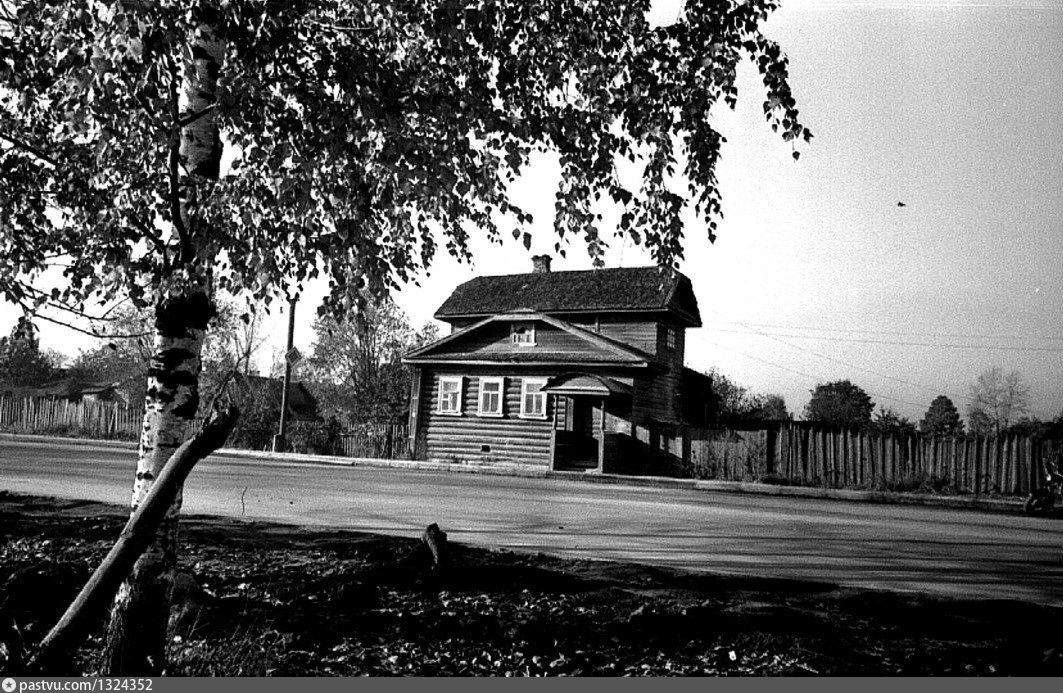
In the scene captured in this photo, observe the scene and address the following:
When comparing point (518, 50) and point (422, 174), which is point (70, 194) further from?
point (518, 50)

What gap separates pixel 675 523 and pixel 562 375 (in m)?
18.5

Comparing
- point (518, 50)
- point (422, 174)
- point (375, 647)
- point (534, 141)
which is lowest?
point (375, 647)

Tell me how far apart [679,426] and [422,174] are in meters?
23.1

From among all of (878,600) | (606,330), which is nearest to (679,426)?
(606,330)

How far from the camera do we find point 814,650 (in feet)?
14.5

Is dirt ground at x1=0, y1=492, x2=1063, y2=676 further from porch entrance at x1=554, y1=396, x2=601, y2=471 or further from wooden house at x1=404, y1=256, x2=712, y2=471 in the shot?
porch entrance at x1=554, y1=396, x2=601, y2=471

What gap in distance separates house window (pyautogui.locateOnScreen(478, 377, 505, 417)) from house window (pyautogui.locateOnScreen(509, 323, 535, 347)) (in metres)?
1.82

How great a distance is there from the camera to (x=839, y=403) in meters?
74.2

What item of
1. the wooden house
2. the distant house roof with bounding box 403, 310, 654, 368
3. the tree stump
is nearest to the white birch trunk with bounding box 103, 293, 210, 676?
the tree stump

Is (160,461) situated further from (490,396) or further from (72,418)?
(72,418)

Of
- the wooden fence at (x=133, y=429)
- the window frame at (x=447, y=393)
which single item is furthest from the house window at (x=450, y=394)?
the wooden fence at (x=133, y=429)

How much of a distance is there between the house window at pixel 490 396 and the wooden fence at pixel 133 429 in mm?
4121

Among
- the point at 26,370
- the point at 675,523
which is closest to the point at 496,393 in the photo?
the point at 675,523

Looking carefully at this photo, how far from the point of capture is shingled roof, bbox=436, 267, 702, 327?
109 feet
